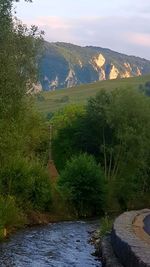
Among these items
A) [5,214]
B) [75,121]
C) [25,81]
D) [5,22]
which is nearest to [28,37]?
[25,81]

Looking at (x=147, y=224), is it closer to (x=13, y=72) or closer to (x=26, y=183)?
(x=13, y=72)

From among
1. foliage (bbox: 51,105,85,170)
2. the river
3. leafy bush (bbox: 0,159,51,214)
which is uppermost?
foliage (bbox: 51,105,85,170)

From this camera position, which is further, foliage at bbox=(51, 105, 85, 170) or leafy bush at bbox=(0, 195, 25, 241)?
foliage at bbox=(51, 105, 85, 170)

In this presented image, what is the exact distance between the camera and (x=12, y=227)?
138 ft

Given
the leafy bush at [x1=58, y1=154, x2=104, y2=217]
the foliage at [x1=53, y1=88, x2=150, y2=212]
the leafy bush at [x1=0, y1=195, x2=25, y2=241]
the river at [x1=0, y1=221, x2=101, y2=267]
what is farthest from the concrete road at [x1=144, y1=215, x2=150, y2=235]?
the foliage at [x1=53, y1=88, x2=150, y2=212]

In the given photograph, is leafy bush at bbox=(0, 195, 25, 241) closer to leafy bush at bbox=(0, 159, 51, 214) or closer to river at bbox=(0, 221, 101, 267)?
river at bbox=(0, 221, 101, 267)

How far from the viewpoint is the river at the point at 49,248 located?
2763 cm

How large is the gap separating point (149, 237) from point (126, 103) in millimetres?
48562

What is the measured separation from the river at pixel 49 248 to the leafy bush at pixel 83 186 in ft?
44.6

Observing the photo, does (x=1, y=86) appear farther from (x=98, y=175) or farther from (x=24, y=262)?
(x=98, y=175)

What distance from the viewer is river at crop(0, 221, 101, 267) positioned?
27.6 metres

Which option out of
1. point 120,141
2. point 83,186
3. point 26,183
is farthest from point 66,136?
point 26,183

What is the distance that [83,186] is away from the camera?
60500 millimetres

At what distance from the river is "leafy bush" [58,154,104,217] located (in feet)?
44.6
